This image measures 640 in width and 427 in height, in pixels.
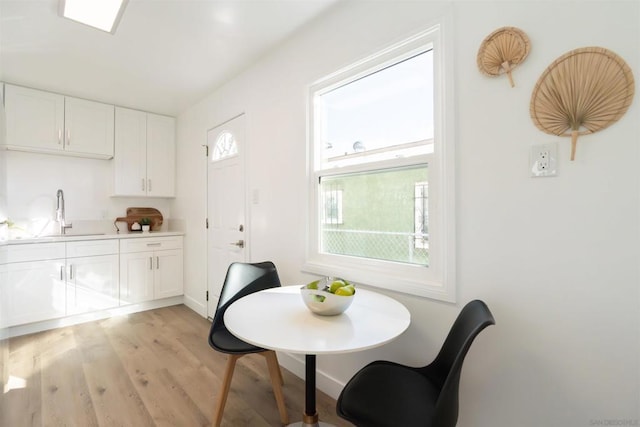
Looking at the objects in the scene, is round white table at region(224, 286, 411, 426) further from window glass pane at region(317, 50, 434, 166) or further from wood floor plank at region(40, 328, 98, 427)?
wood floor plank at region(40, 328, 98, 427)

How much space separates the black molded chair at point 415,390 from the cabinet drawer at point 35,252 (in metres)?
3.45

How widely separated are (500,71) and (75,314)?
4359mm

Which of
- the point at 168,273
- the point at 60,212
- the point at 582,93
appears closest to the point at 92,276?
A: the point at 168,273

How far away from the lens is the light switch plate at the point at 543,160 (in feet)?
3.72

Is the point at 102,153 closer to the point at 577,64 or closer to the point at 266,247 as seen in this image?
the point at 266,247

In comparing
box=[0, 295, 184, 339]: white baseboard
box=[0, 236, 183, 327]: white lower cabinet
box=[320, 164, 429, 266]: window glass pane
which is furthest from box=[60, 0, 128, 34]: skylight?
box=[0, 295, 184, 339]: white baseboard

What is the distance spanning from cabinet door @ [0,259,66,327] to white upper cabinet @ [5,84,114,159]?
1.29m

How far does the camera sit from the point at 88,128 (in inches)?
137

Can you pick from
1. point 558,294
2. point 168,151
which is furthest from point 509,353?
point 168,151

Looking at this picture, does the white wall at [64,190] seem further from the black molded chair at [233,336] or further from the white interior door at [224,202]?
the black molded chair at [233,336]

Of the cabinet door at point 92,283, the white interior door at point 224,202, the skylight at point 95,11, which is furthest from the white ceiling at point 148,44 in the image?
the cabinet door at point 92,283

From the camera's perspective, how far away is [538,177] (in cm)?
117

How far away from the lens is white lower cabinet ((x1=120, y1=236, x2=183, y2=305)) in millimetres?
3538

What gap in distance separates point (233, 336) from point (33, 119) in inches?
133
